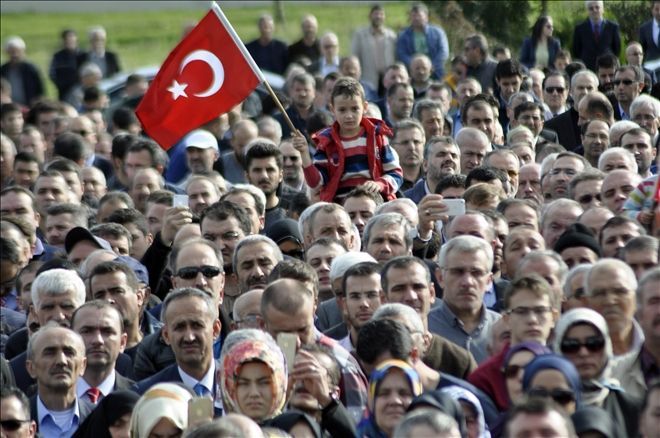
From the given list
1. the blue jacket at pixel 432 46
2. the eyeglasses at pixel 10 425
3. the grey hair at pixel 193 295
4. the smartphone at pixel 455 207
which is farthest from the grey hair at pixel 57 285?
the blue jacket at pixel 432 46

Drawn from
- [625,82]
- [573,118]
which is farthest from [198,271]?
[625,82]

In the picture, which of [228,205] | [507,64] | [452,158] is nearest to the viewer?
[228,205]

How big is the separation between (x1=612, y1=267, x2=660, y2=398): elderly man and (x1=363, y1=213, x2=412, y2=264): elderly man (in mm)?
2850

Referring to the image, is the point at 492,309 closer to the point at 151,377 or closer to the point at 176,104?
the point at 151,377

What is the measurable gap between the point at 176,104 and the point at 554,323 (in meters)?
5.48

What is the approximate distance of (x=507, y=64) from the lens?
70.4 ft

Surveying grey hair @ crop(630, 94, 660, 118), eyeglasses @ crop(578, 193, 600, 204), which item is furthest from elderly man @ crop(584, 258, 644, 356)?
grey hair @ crop(630, 94, 660, 118)

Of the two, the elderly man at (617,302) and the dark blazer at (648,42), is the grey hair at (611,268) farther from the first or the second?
the dark blazer at (648,42)

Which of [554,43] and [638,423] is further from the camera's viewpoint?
[554,43]

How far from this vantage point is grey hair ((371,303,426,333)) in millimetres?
10250

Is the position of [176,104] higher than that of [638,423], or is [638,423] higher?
[176,104]

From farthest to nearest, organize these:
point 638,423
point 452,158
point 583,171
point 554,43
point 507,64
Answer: point 554,43
point 507,64
point 452,158
point 583,171
point 638,423

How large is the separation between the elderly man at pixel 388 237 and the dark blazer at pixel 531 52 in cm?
1334

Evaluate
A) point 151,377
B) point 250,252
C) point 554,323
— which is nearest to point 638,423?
point 554,323
